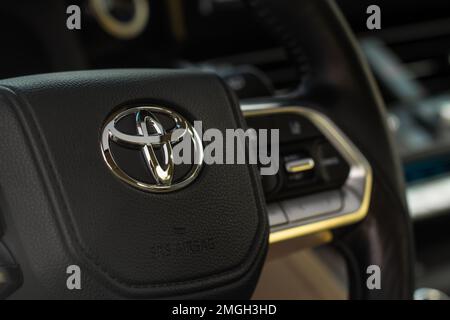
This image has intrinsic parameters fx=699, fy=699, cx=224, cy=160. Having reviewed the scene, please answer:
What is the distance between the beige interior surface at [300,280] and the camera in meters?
1.02

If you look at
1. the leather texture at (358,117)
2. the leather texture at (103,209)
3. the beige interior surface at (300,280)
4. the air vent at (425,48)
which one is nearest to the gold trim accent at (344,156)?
the leather texture at (358,117)

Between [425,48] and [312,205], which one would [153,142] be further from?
[425,48]

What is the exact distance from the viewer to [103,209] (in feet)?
1.92

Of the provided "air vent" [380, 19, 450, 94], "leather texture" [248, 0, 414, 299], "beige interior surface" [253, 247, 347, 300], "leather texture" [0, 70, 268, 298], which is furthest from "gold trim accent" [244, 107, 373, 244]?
"air vent" [380, 19, 450, 94]

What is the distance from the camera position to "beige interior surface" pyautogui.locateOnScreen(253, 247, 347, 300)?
1017 mm

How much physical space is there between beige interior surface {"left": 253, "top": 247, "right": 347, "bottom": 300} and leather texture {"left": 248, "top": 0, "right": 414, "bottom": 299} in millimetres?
200

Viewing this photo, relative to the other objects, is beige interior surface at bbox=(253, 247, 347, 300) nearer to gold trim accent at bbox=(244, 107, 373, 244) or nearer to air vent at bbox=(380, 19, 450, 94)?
gold trim accent at bbox=(244, 107, 373, 244)

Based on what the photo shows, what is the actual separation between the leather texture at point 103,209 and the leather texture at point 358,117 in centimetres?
19

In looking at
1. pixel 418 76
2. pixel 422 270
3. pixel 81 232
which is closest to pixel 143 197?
pixel 81 232

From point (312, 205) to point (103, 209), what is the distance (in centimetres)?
27

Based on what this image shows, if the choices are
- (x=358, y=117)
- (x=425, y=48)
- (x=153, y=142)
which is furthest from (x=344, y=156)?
(x=425, y=48)

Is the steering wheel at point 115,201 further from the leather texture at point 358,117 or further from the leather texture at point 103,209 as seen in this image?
the leather texture at point 358,117
